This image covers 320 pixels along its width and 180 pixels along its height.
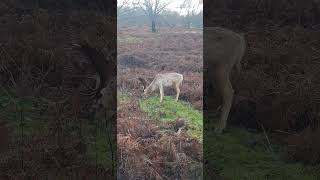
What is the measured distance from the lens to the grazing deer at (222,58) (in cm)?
546

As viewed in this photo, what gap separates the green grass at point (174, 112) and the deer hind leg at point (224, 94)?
→ 0.48 m

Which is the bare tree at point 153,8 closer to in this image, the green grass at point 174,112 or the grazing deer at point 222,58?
the grazing deer at point 222,58

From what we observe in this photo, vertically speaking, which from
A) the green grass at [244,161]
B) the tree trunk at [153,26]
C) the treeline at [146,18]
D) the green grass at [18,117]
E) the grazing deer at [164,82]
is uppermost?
the treeline at [146,18]

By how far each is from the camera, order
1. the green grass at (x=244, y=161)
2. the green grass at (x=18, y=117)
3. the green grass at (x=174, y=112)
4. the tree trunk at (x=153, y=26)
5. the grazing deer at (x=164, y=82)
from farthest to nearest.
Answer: the tree trunk at (x=153, y=26)
the green grass at (x=18, y=117)
the grazing deer at (x=164, y=82)
the green grass at (x=174, y=112)
the green grass at (x=244, y=161)

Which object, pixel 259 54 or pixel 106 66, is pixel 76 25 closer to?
pixel 106 66

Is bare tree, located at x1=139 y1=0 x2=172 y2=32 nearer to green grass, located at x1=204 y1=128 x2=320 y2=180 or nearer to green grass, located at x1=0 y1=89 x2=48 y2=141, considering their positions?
green grass, located at x1=204 y1=128 x2=320 y2=180

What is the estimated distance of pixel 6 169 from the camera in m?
4.27

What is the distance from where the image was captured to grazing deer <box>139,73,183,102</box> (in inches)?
198

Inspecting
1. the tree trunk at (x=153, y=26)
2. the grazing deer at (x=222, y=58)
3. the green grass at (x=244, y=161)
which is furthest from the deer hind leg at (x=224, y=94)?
the tree trunk at (x=153, y=26)

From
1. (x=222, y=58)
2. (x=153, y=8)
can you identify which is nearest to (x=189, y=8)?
(x=153, y=8)

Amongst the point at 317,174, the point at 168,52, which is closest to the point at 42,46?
the point at 168,52

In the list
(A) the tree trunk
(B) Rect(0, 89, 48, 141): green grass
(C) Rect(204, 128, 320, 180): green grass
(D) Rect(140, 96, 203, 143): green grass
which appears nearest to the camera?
(C) Rect(204, 128, 320, 180): green grass

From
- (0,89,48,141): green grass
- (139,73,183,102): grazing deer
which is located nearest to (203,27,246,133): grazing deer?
(139,73,183,102): grazing deer

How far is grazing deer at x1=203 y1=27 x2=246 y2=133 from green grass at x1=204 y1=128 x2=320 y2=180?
9.8 inches
